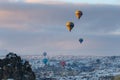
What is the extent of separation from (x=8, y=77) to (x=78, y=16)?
42.2 m

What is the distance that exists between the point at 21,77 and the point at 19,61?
83.5 inches

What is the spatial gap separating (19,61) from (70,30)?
35.6m

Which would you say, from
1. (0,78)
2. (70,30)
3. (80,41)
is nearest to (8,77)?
(0,78)

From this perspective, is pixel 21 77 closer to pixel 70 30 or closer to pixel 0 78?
pixel 0 78

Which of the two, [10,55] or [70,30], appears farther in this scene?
[70,30]

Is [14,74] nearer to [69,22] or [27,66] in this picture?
[27,66]

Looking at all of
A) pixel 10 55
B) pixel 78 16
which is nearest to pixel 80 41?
pixel 78 16

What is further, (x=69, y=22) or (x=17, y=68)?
(x=69, y=22)

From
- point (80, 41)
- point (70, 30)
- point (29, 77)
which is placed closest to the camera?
point (29, 77)

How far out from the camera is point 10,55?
49.7 meters

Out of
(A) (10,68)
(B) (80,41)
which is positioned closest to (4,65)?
(A) (10,68)

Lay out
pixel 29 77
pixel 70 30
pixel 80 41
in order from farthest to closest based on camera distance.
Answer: pixel 80 41 < pixel 70 30 < pixel 29 77

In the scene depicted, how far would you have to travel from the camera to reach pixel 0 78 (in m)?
47.8

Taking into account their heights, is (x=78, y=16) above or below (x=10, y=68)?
above
